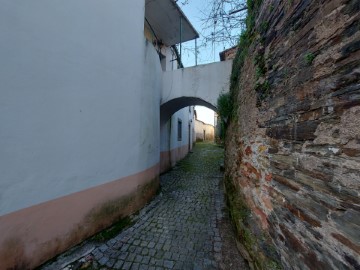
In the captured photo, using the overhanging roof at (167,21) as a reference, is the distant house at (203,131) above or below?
below

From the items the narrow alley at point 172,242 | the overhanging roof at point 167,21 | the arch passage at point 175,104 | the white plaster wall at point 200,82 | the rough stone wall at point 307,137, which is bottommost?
the narrow alley at point 172,242

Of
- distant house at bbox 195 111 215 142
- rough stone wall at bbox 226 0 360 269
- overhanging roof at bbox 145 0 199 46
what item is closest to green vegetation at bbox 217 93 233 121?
rough stone wall at bbox 226 0 360 269

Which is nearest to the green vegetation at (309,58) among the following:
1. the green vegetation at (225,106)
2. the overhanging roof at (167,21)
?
the green vegetation at (225,106)

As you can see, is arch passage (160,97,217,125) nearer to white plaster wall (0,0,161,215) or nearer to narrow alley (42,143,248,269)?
white plaster wall (0,0,161,215)

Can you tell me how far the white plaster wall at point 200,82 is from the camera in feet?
17.8

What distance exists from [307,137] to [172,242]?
2.60 m

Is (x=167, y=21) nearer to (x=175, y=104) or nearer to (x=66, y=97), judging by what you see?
(x=175, y=104)

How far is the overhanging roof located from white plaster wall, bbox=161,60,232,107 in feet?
4.25

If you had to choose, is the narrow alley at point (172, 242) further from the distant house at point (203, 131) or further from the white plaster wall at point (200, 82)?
the distant house at point (203, 131)

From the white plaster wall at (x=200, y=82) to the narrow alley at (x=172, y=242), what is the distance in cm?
302

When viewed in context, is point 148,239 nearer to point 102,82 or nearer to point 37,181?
point 37,181

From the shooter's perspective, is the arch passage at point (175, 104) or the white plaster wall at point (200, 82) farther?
the arch passage at point (175, 104)

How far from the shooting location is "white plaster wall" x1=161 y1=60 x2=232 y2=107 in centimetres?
543

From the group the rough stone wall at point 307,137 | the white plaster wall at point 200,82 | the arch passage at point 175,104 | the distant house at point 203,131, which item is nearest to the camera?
the rough stone wall at point 307,137
